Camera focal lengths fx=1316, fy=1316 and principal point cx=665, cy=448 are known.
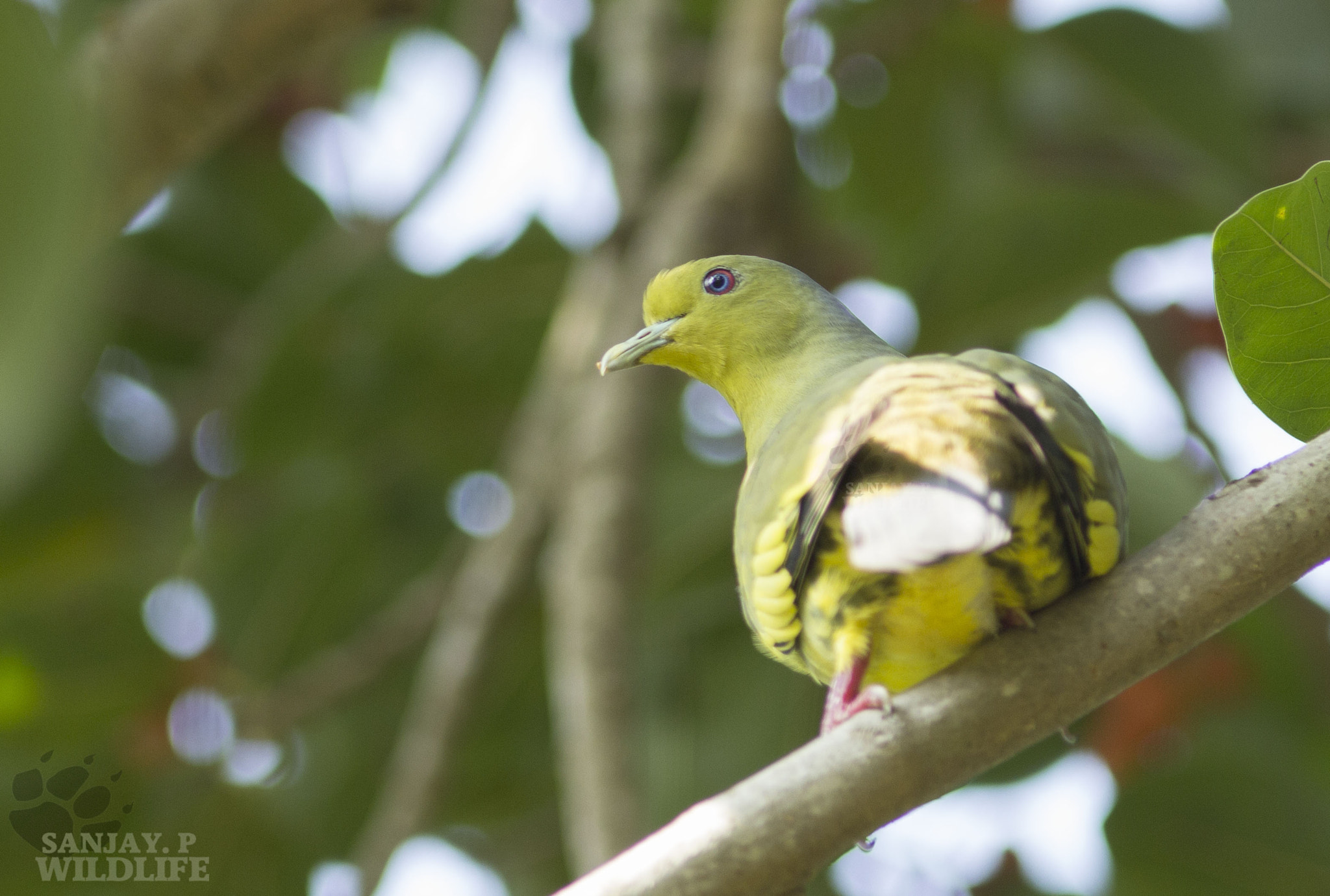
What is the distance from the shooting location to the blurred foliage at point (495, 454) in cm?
342

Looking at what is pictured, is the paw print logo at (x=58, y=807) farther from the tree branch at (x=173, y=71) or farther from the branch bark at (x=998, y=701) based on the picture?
the branch bark at (x=998, y=701)

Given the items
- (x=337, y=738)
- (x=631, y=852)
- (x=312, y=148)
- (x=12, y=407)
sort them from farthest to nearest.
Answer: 1. (x=312, y=148)
2. (x=337, y=738)
3. (x=631, y=852)
4. (x=12, y=407)

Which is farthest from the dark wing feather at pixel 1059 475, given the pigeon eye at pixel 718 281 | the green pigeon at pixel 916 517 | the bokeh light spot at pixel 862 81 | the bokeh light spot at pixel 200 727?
the bokeh light spot at pixel 862 81

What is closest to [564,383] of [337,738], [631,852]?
[337,738]

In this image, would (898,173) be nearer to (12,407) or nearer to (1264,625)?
(1264,625)

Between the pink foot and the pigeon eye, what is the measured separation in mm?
564

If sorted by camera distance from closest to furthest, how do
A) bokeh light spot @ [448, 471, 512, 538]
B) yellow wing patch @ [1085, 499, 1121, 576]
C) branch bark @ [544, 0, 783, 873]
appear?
yellow wing patch @ [1085, 499, 1121, 576] < branch bark @ [544, 0, 783, 873] < bokeh light spot @ [448, 471, 512, 538]

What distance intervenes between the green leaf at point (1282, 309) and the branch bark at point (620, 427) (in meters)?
1.43

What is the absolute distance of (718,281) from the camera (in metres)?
1.76

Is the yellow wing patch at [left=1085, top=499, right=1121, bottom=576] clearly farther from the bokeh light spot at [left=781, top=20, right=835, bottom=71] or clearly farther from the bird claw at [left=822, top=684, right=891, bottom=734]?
the bokeh light spot at [left=781, top=20, right=835, bottom=71]

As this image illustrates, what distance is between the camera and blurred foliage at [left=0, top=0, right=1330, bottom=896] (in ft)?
11.2

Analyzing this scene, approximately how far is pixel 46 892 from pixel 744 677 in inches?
73.6

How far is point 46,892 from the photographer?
3357mm

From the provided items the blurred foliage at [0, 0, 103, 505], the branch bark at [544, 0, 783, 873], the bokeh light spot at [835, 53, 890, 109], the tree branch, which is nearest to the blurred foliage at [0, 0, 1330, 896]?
the bokeh light spot at [835, 53, 890, 109]
